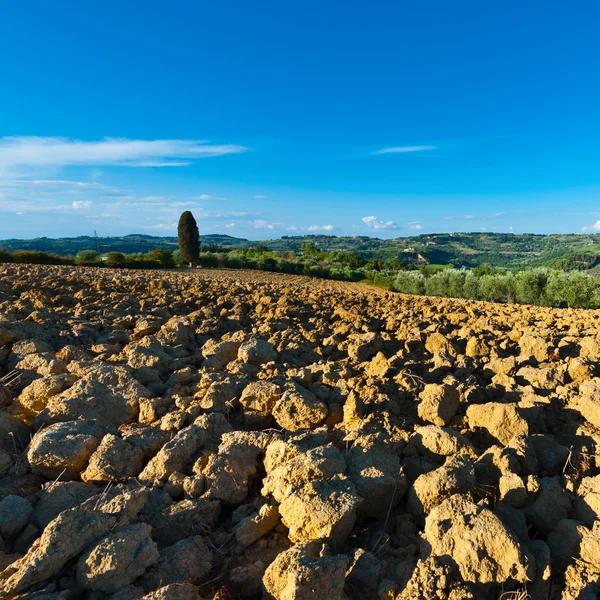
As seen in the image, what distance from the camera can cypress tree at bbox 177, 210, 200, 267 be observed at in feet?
124

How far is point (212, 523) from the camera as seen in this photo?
8.28 ft

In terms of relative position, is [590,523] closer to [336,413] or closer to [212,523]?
[336,413]

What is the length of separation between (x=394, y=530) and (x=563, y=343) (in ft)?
12.8

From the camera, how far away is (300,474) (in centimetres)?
253

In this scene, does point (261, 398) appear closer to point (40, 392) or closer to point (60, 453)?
point (60, 453)

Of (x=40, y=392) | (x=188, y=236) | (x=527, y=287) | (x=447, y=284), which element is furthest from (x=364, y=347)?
(x=188, y=236)

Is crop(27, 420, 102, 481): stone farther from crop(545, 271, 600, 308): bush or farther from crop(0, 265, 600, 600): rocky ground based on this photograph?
crop(545, 271, 600, 308): bush

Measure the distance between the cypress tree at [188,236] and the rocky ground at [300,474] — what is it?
113 ft

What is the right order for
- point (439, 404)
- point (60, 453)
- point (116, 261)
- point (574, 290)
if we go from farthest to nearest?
point (116, 261)
point (574, 290)
point (439, 404)
point (60, 453)

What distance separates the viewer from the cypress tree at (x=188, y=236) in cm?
3794

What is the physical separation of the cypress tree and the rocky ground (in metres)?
34.5

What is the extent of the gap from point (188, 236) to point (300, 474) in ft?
A: 124

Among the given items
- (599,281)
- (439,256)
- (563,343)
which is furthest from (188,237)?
(439,256)

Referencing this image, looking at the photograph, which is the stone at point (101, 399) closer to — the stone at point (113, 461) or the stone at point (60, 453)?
the stone at point (60, 453)
